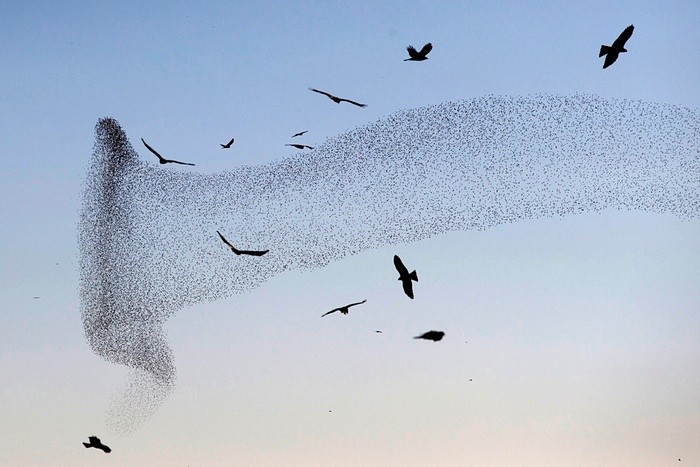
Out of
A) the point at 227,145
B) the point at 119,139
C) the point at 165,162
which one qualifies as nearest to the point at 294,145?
the point at 227,145

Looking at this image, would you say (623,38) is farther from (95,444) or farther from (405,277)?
(95,444)

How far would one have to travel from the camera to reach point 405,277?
17766mm

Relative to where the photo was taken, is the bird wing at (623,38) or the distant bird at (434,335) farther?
the bird wing at (623,38)

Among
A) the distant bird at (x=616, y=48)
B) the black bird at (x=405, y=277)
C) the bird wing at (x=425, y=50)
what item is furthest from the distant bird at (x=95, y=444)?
the distant bird at (x=616, y=48)

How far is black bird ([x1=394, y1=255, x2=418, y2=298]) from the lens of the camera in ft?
58.1

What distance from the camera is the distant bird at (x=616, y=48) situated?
18078mm

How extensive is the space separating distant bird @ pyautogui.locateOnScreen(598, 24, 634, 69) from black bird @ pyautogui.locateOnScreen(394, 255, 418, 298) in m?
4.99

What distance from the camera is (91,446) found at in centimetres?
1973

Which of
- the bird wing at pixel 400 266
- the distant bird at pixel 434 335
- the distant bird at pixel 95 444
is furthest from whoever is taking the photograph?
the distant bird at pixel 95 444

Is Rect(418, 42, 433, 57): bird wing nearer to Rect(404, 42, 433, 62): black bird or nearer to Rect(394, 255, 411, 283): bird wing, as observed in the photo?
Rect(404, 42, 433, 62): black bird

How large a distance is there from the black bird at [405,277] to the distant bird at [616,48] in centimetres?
499

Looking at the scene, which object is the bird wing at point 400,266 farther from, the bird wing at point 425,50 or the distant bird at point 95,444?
the distant bird at point 95,444

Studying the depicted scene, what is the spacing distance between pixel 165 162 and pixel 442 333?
749 centimetres

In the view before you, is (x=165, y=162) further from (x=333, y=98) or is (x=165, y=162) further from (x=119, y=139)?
(x=119, y=139)
